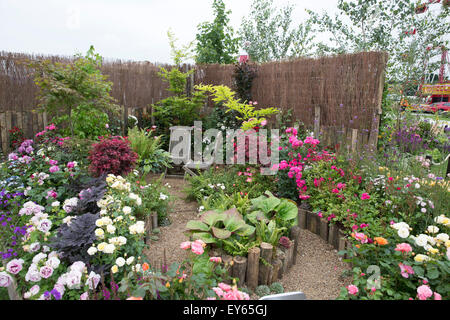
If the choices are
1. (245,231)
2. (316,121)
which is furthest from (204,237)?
(316,121)

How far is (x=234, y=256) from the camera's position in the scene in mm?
2402

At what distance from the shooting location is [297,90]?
→ 244 inches

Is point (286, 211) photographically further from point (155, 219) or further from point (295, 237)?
point (155, 219)

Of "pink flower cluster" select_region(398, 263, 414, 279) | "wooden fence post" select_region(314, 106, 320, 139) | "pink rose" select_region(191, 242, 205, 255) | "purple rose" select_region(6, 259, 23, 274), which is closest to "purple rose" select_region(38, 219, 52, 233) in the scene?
"purple rose" select_region(6, 259, 23, 274)

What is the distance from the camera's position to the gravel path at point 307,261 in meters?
2.42

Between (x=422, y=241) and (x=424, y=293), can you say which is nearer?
(x=424, y=293)

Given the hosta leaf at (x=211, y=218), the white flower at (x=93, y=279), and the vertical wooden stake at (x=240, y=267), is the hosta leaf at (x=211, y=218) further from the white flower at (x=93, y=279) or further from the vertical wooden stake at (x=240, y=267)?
the white flower at (x=93, y=279)

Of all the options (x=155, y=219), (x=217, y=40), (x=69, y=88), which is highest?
(x=217, y=40)

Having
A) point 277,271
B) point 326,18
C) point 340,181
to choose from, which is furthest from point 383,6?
point 277,271

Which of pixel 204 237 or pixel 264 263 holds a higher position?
pixel 204 237

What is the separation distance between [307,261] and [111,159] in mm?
2523

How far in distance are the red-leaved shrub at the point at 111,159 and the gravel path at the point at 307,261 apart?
3.01 ft

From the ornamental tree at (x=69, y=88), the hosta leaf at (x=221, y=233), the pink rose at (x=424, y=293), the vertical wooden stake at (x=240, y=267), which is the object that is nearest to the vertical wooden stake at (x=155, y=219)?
the hosta leaf at (x=221, y=233)
